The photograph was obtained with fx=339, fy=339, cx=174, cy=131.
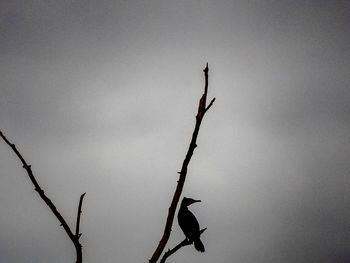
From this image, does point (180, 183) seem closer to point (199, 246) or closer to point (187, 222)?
point (199, 246)

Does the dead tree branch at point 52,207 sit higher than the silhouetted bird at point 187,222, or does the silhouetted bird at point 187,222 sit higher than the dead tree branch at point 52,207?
the dead tree branch at point 52,207

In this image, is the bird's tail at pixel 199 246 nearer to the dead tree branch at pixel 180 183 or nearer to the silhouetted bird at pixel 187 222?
the silhouetted bird at pixel 187 222

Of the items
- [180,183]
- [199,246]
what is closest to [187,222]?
[199,246]

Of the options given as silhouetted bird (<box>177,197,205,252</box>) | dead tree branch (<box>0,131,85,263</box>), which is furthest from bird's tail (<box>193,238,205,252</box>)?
dead tree branch (<box>0,131,85,263</box>)

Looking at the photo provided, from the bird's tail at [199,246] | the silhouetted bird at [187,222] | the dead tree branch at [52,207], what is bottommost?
the bird's tail at [199,246]

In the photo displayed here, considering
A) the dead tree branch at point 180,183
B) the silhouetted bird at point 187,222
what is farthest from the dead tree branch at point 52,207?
the silhouetted bird at point 187,222

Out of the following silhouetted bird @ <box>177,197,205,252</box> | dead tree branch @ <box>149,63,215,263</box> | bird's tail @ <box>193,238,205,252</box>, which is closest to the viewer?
dead tree branch @ <box>149,63,215,263</box>

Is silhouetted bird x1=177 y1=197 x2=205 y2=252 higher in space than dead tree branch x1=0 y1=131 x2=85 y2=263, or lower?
lower

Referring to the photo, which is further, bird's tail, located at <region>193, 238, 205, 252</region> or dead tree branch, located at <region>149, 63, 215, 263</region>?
bird's tail, located at <region>193, 238, 205, 252</region>

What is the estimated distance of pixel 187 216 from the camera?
10.5 meters

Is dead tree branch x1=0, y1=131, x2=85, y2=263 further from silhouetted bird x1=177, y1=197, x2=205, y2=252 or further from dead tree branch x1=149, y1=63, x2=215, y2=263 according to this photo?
silhouetted bird x1=177, y1=197, x2=205, y2=252

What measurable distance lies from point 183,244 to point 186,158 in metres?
1.14

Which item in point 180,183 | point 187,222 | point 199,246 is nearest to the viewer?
point 180,183

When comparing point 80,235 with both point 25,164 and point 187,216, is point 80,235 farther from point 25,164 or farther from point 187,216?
point 187,216
